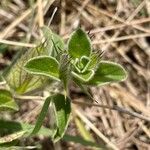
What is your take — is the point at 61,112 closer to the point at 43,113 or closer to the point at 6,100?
the point at 43,113

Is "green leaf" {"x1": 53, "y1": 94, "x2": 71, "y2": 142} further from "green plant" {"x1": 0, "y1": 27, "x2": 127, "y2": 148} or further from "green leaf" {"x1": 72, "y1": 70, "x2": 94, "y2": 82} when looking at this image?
"green leaf" {"x1": 72, "y1": 70, "x2": 94, "y2": 82}

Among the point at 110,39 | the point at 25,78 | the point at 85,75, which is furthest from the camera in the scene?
the point at 110,39

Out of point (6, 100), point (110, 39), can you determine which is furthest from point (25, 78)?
point (110, 39)

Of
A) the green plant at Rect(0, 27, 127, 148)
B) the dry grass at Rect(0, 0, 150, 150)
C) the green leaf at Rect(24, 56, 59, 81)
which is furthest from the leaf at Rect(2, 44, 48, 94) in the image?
the dry grass at Rect(0, 0, 150, 150)

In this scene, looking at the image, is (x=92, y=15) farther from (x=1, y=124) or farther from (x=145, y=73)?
(x=1, y=124)

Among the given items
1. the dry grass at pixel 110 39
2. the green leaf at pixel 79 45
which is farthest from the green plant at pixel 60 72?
the dry grass at pixel 110 39

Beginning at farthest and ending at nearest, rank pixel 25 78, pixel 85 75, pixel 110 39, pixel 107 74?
pixel 110 39 < pixel 25 78 < pixel 107 74 < pixel 85 75
